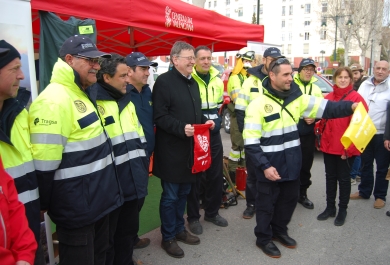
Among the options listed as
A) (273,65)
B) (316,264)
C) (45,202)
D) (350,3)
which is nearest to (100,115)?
(45,202)

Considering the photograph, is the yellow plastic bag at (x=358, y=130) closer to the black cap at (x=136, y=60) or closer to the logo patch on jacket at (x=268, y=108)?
the logo patch on jacket at (x=268, y=108)

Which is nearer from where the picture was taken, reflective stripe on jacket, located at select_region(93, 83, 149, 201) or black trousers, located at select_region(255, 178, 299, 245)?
reflective stripe on jacket, located at select_region(93, 83, 149, 201)

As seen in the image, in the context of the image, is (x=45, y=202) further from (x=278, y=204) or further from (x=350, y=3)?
(x=350, y=3)

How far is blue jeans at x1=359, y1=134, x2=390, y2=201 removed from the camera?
486cm

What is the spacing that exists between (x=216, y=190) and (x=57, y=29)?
2.64m

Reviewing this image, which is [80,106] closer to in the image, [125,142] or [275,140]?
[125,142]

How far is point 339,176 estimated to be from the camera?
425 centimetres

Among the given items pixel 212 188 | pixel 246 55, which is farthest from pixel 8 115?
pixel 246 55

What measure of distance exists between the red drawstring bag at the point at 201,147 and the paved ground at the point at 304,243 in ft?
3.21

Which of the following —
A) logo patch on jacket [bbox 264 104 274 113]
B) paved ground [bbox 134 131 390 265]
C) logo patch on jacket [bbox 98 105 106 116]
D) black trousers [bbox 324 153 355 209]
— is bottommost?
paved ground [bbox 134 131 390 265]

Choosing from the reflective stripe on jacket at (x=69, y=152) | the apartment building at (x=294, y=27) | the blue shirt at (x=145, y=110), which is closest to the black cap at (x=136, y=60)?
the blue shirt at (x=145, y=110)

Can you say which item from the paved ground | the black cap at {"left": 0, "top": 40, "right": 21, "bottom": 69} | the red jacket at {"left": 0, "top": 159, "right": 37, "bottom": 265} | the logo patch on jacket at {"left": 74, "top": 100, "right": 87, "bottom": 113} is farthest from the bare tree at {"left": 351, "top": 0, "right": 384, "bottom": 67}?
the red jacket at {"left": 0, "top": 159, "right": 37, "bottom": 265}

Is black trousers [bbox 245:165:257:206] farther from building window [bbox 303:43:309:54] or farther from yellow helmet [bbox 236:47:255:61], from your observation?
building window [bbox 303:43:309:54]

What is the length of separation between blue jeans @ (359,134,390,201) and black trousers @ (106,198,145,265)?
147 inches
